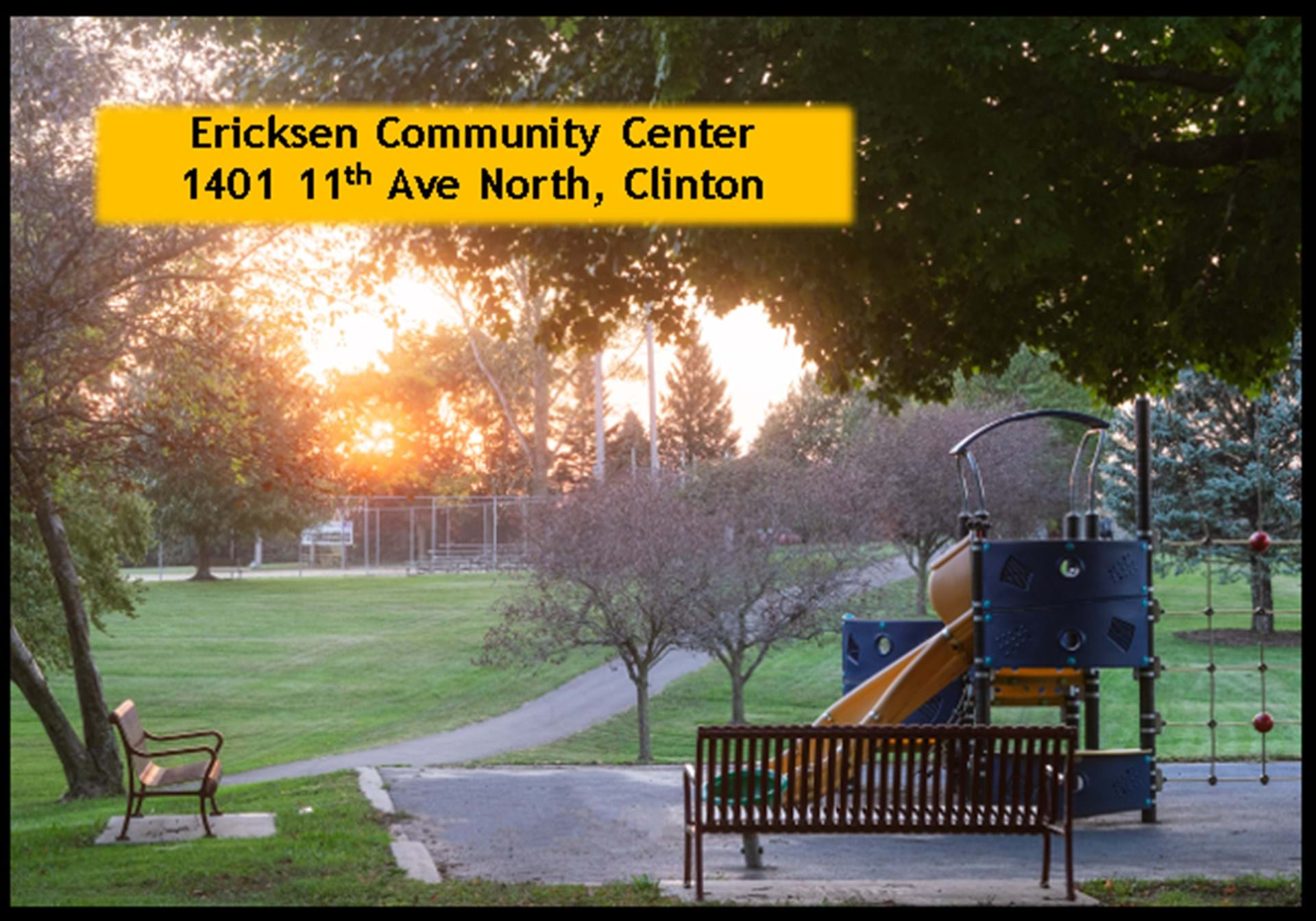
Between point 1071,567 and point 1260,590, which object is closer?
point 1071,567

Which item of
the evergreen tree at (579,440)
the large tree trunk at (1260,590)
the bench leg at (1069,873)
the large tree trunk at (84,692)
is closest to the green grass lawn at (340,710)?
the bench leg at (1069,873)

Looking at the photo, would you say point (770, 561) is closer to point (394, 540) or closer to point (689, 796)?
point (689, 796)

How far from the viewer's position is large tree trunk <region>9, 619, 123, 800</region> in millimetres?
16516

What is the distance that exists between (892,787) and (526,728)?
61.1 ft

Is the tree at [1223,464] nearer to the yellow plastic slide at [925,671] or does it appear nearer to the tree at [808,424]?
the tree at [808,424]

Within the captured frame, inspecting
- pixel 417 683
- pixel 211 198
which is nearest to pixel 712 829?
pixel 211 198

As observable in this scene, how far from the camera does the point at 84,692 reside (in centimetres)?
1723

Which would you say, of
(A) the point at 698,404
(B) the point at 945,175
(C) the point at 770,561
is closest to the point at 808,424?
(C) the point at 770,561

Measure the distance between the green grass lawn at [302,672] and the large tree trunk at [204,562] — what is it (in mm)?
5662

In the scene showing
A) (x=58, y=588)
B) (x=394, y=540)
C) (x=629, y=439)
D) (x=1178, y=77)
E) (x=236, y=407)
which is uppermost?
(x=629, y=439)

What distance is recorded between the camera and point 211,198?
11.9 m

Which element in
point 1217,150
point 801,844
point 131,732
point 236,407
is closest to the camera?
point 801,844

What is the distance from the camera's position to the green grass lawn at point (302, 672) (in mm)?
27344
